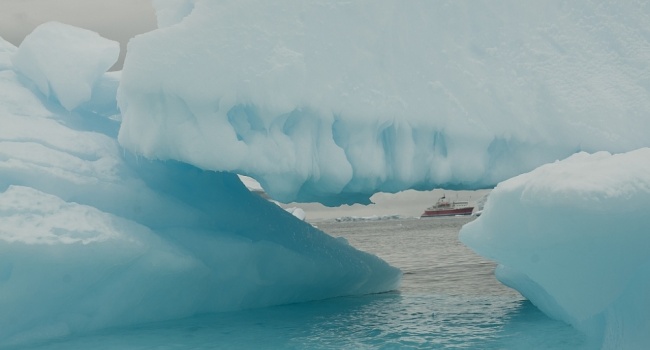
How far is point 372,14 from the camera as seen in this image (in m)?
8.02

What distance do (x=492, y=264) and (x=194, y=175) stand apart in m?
9.64

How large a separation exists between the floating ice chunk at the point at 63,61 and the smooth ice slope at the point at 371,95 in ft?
5.00

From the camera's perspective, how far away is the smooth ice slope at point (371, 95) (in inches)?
297

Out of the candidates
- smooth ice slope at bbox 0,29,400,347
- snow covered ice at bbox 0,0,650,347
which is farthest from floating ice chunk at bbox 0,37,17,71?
snow covered ice at bbox 0,0,650,347

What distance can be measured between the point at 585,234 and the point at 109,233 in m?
4.60

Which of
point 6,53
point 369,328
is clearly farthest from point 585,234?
point 6,53

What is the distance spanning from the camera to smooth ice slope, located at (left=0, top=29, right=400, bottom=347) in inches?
306

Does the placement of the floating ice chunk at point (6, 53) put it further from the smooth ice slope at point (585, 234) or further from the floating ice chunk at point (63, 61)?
the smooth ice slope at point (585, 234)

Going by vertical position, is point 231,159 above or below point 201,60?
below

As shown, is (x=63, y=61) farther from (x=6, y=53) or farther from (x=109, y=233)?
(x=109, y=233)

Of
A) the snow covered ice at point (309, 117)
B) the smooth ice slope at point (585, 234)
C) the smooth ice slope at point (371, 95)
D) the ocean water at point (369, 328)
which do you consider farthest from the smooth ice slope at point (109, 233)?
the smooth ice slope at point (585, 234)

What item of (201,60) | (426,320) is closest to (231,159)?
(201,60)

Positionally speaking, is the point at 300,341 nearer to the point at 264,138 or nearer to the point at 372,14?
the point at 264,138

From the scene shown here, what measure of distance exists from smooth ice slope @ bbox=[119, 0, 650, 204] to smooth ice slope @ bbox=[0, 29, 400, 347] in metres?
0.93
